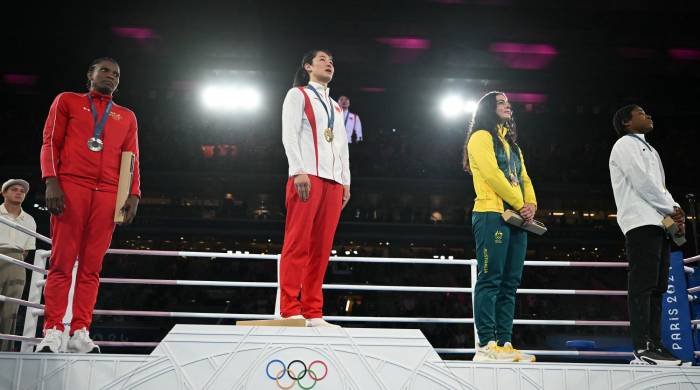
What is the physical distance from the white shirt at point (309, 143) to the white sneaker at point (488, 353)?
1.12 m

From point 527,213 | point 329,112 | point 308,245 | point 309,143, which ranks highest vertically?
point 329,112

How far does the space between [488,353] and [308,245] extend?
1062mm

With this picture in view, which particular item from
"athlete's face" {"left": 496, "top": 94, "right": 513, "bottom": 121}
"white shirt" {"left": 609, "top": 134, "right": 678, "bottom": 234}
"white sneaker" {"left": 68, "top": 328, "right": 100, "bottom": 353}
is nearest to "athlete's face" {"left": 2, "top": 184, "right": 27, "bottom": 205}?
"white sneaker" {"left": 68, "top": 328, "right": 100, "bottom": 353}

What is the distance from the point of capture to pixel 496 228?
3271 mm

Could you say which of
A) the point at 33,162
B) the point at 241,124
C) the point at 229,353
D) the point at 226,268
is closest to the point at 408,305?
the point at 226,268

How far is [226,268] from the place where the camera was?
10938mm

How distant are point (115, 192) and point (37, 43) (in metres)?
10.0

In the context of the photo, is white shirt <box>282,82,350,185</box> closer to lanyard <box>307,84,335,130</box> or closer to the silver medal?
lanyard <box>307,84,335,130</box>

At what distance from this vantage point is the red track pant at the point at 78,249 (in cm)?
290

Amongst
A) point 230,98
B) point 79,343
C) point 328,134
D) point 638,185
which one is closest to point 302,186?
point 328,134

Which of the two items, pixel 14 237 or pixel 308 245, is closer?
pixel 308 245

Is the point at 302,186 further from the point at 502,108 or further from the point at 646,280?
the point at 646,280

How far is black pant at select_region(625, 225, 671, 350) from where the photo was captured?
10.2 ft

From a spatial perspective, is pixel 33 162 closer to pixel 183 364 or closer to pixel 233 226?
pixel 233 226
